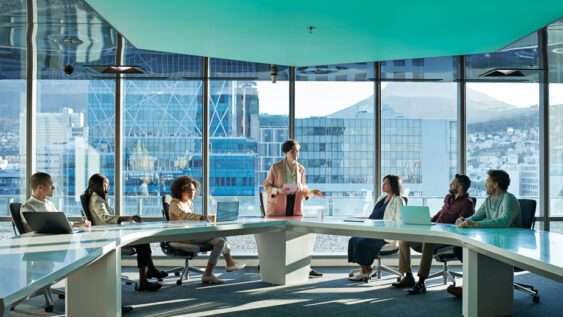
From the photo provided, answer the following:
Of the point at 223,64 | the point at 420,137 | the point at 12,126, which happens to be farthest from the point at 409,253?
the point at 12,126

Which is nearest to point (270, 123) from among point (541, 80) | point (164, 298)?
point (164, 298)

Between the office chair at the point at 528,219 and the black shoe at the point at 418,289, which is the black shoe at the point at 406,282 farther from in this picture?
the office chair at the point at 528,219

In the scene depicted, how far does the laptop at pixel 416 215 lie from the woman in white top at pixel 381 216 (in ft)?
1.57

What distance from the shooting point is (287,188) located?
22.9 feet

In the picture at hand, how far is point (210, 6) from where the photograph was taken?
17.0 feet

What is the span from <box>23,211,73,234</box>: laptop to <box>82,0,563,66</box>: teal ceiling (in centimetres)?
180

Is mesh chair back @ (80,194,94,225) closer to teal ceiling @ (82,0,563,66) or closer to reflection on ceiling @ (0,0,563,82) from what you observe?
teal ceiling @ (82,0,563,66)

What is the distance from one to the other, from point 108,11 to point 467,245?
3.73m

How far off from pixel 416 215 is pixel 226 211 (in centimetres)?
191

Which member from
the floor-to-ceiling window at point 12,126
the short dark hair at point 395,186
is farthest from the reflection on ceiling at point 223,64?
the short dark hair at point 395,186

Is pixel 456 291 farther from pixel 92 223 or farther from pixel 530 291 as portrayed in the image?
pixel 92 223

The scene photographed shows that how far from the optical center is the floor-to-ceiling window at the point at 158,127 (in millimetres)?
8352

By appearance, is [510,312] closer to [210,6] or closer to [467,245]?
[467,245]

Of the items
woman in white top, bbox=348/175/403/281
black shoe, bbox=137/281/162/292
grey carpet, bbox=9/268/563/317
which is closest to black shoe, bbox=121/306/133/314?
grey carpet, bbox=9/268/563/317
